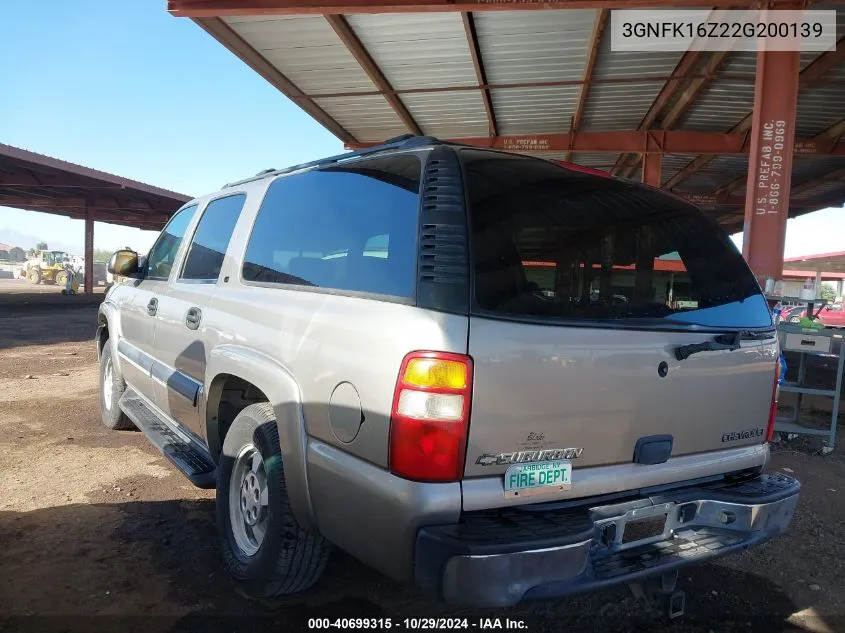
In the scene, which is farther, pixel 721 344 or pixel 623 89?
pixel 623 89

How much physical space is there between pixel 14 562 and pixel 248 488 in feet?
4.25

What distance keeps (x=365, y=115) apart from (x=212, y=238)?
1105 cm

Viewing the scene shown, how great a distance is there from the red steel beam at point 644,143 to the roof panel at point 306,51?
3.50 m

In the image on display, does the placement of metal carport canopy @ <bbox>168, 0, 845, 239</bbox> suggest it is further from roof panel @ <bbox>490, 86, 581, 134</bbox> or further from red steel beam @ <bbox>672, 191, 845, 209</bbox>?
red steel beam @ <bbox>672, 191, 845, 209</bbox>

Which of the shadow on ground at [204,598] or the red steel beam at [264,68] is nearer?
A: the shadow on ground at [204,598]

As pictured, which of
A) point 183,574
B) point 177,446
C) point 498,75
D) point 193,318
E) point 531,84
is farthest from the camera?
point 531,84

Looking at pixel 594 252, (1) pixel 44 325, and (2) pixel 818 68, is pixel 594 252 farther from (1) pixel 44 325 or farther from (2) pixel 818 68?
(1) pixel 44 325

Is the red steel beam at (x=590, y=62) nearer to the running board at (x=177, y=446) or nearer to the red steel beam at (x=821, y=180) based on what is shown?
the running board at (x=177, y=446)

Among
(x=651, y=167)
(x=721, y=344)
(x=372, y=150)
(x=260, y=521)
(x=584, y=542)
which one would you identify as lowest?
(x=260, y=521)

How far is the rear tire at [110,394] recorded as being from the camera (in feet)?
16.5

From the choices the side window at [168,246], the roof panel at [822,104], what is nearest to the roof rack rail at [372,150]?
the side window at [168,246]

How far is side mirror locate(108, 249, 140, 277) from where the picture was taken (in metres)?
4.42

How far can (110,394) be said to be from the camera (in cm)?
523

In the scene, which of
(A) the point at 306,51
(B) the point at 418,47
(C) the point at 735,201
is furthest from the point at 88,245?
(C) the point at 735,201
